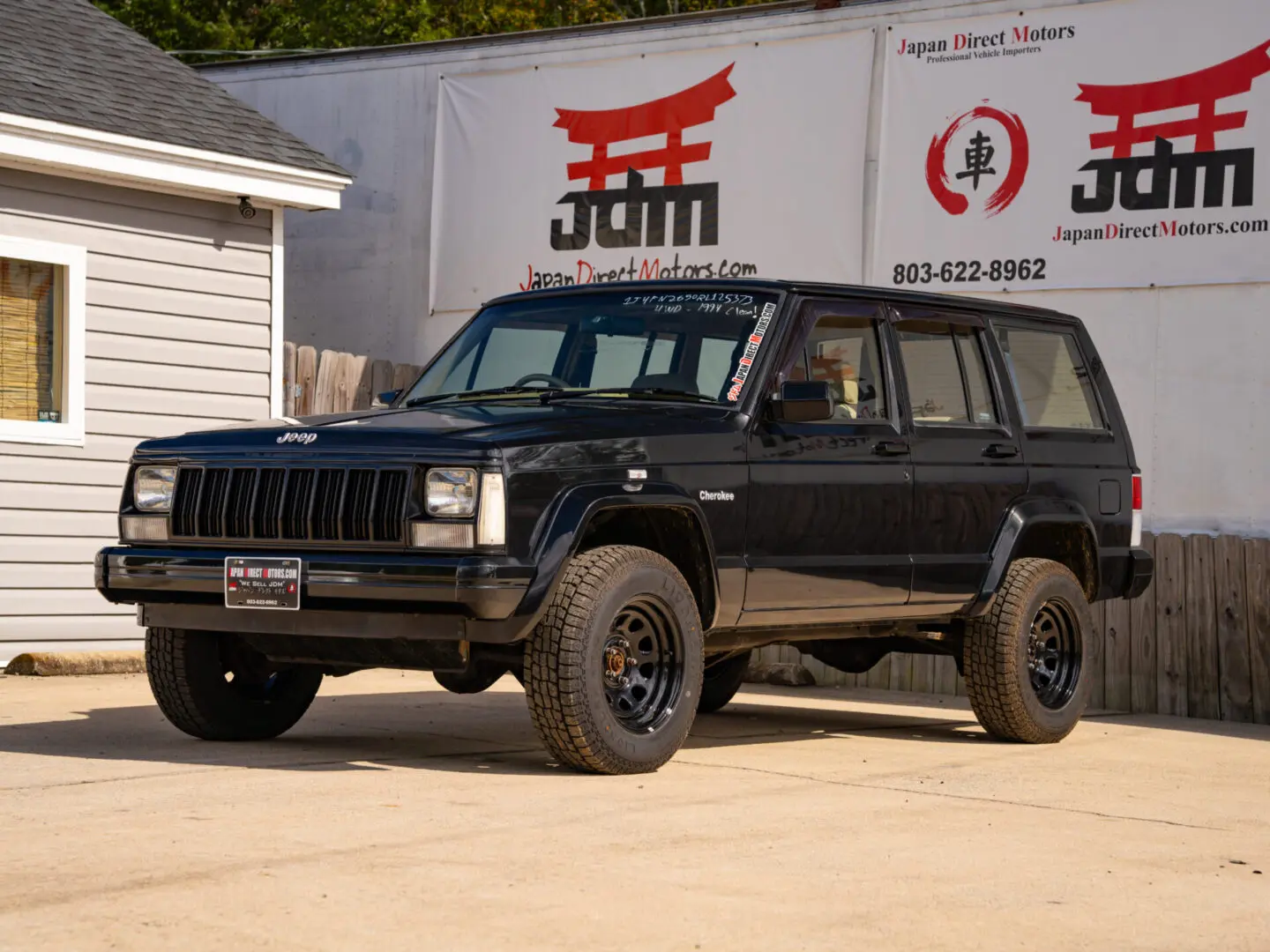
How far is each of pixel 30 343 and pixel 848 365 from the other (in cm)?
616

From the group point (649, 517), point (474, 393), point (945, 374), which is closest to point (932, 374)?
point (945, 374)

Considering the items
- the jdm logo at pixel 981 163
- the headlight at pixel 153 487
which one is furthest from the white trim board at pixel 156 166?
the headlight at pixel 153 487

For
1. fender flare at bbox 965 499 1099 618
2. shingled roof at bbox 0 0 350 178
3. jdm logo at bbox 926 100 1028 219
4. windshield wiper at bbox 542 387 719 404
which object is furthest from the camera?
jdm logo at bbox 926 100 1028 219

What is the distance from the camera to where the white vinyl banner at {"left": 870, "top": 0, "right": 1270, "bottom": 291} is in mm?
12383

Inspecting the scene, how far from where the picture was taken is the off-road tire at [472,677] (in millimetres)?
7398

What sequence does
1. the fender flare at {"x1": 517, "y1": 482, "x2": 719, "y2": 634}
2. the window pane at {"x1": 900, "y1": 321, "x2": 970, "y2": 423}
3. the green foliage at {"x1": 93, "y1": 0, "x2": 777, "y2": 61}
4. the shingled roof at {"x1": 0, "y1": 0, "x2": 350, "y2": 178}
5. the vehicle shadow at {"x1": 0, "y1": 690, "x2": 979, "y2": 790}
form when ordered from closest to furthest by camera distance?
the fender flare at {"x1": 517, "y1": 482, "x2": 719, "y2": 634} < the vehicle shadow at {"x1": 0, "y1": 690, "x2": 979, "y2": 790} < the window pane at {"x1": 900, "y1": 321, "x2": 970, "y2": 423} < the shingled roof at {"x1": 0, "y1": 0, "x2": 350, "y2": 178} < the green foliage at {"x1": 93, "y1": 0, "x2": 777, "y2": 61}

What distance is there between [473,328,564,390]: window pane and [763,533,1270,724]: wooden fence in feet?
14.4

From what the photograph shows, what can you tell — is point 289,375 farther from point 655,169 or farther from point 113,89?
point 655,169

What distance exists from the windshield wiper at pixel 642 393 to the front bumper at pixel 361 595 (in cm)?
121

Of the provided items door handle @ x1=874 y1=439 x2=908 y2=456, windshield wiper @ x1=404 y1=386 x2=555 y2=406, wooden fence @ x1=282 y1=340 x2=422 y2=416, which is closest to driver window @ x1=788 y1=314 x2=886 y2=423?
door handle @ x1=874 y1=439 x2=908 y2=456

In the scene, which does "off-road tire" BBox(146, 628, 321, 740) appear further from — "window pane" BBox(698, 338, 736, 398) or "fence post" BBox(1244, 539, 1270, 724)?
"fence post" BBox(1244, 539, 1270, 724)

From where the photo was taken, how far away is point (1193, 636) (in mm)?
11523

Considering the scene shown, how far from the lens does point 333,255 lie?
55.7ft

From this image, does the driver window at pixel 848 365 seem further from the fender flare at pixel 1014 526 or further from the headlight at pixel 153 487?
the headlight at pixel 153 487
